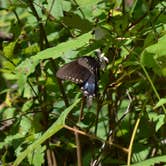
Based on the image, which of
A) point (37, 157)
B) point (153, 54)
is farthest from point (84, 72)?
point (37, 157)

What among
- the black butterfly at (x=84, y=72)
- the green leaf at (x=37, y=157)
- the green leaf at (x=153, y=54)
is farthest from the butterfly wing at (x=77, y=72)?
the green leaf at (x=37, y=157)

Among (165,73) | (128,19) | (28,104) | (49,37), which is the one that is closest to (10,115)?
(28,104)

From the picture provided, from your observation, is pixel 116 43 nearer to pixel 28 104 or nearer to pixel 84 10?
pixel 84 10

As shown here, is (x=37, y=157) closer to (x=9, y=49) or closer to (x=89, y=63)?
(x=9, y=49)

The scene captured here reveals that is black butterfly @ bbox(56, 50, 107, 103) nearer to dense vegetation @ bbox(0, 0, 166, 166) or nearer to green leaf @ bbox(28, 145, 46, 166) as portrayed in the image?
dense vegetation @ bbox(0, 0, 166, 166)

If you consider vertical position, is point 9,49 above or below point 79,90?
above

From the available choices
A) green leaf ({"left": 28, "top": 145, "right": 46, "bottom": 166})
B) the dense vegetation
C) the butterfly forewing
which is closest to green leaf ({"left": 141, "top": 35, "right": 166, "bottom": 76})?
the dense vegetation

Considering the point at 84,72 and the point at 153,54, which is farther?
the point at 84,72
